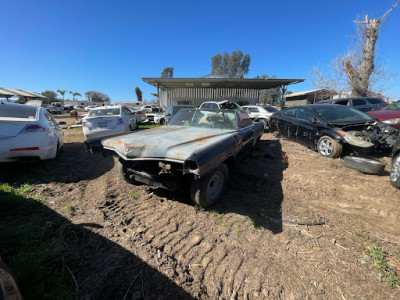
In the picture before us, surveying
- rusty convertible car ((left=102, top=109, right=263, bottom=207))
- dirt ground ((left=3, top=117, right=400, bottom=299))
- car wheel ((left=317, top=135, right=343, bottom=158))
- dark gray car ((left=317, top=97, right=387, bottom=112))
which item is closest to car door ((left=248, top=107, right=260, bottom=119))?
dark gray car ((left=317, top=97, right=387, bottom=112))

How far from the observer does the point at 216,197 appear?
9.81ft

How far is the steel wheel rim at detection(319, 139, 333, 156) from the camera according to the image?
4941 millimetres

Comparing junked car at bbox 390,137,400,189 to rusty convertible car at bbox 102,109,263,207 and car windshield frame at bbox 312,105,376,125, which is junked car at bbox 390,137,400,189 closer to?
car windshield frame at bbox 312,105,376,125

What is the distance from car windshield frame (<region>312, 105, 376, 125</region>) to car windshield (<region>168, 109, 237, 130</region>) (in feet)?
10.5

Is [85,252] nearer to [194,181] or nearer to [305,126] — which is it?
[194,181]

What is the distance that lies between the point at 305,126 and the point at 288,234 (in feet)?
14.3

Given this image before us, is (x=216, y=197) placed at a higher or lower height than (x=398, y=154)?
lower

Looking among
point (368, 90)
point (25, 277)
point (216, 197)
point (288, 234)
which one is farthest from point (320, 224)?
point (368, 90)

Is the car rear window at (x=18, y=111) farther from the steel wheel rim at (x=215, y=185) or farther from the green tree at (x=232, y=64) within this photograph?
the green tree at (x=232, y=64)

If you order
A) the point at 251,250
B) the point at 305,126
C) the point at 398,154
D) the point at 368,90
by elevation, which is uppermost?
the point at 368,90

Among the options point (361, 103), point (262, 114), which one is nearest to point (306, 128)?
point (262, 114)

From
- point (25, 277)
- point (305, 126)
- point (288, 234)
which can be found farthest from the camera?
point (305, 126)

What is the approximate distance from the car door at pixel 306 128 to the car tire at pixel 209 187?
3819mm

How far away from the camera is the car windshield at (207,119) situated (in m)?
3.95
